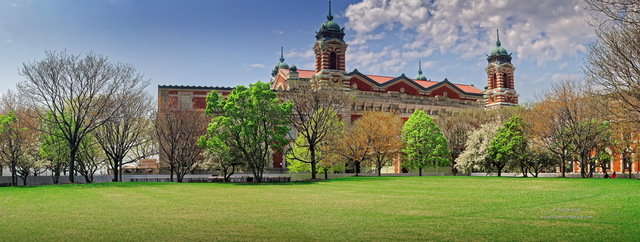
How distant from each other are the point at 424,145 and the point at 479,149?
649 centimetres

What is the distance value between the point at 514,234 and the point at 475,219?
2711 millimetres

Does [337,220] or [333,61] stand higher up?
[333,61]

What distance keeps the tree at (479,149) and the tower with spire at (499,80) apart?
122 ft

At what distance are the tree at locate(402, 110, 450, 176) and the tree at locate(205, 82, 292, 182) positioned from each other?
20355 mm

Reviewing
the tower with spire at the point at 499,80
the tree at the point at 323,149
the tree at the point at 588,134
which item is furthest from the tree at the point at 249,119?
the tower with spire at the point at 499,80

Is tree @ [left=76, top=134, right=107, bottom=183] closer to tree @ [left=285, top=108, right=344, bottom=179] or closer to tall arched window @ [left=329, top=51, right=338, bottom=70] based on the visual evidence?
tree @ [left=285, top=108, right=344, bottom=179]

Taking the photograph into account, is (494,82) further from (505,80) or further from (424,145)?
(424,145)

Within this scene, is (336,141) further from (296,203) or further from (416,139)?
(296,203)

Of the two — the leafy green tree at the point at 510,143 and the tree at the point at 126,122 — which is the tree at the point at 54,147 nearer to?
the tree at the point at 126,122

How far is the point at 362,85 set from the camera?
83.6 metres

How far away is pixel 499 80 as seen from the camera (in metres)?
95.4

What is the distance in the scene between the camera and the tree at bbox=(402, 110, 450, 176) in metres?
58.4

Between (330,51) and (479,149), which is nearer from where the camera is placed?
(479,149)

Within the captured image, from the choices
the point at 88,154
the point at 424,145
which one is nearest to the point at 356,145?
the point at 424,145
